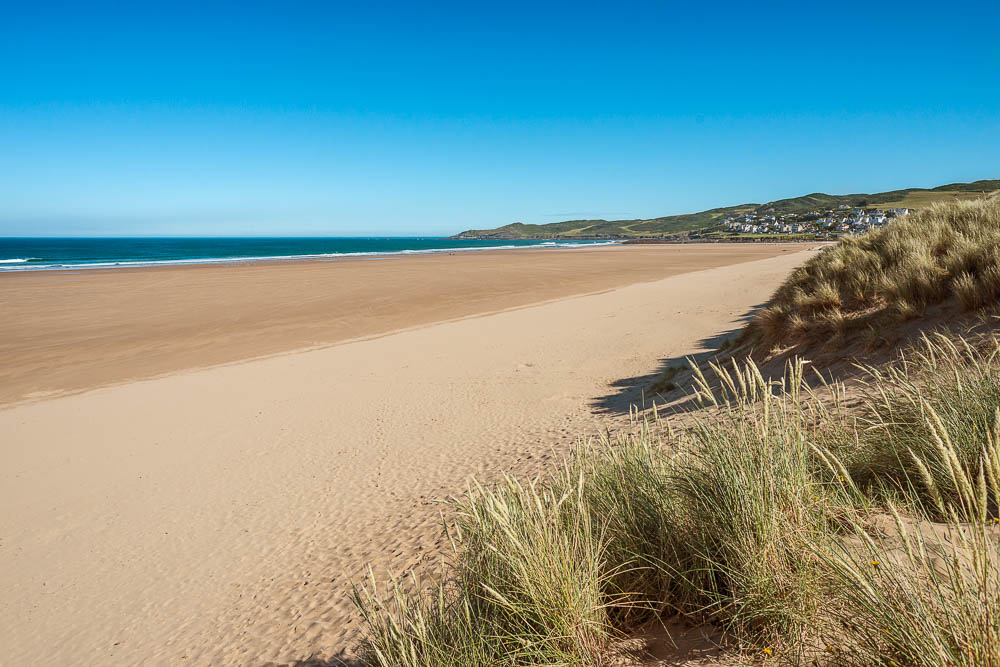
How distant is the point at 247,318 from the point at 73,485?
14.6 meters

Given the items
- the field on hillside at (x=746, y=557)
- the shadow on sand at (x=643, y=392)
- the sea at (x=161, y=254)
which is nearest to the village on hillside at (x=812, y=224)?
the sea at (x=161, y=254)

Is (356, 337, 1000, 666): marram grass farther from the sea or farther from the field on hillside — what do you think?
the sea

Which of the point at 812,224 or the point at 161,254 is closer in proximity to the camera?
the point at 161,254

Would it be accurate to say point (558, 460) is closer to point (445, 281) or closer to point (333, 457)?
point (333, 457)

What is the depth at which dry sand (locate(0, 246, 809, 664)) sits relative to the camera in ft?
15.0

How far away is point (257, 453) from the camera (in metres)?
7.99

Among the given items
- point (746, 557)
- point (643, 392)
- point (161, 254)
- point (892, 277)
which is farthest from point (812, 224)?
point (746, 557)

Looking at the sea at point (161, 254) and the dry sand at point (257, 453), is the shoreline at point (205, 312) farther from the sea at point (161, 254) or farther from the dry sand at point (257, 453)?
the sea at point (161, 254)

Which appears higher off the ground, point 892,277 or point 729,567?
point 892,277

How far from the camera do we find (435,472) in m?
6.91

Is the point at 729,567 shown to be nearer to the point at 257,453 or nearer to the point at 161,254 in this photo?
the point at 257,453

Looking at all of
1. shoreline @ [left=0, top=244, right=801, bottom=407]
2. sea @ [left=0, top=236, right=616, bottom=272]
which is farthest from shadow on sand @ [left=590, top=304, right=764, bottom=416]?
sea @ [left=0, top=236, right=616, bottom=272]

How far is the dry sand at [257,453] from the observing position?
4582mm

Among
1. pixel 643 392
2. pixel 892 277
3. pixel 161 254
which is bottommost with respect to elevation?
pixel 643 392
